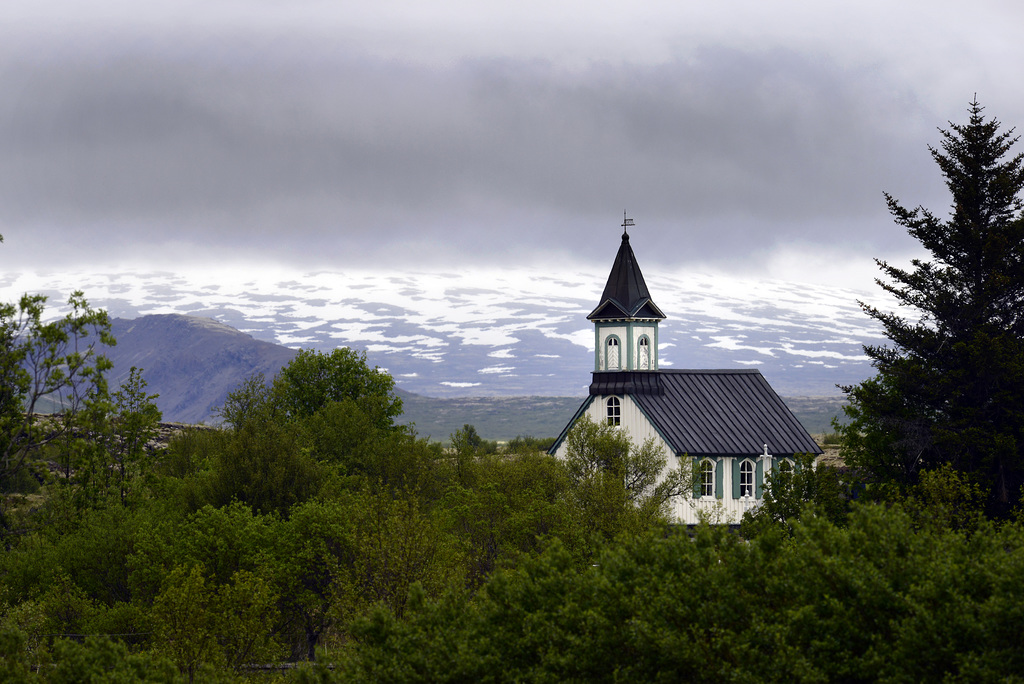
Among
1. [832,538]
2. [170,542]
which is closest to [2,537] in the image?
[170,542]

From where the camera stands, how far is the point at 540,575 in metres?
29.0

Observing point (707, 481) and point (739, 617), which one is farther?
point (707, 481)

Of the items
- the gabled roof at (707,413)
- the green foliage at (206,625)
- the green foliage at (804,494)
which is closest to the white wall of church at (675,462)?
the gabled roof at (707,413)

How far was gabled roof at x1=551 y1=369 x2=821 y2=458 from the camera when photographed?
68750 millimetres

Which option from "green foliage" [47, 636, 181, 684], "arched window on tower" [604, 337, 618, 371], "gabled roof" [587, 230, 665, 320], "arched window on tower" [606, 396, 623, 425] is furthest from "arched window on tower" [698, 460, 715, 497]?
"green foliage" [47, 636, 181, 684]

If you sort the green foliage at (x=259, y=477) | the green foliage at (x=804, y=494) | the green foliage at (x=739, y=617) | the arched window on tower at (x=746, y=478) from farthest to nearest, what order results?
the arched window on tower at (x=746, y=478)
the green foliage at (x=259, y=477)
the green foliage at (x=804, y=494)
the green foliage at (x=739, y=617)

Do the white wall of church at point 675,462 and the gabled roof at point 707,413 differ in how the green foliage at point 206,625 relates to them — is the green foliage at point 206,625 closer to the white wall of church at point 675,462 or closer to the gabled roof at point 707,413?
the white wall of church at point 675,462

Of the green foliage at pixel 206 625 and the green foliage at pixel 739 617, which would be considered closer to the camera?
the green foliage at pixel 739 617

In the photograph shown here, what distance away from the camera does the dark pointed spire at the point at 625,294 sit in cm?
7131

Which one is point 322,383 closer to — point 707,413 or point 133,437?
point 133,437

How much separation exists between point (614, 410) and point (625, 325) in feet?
19.2

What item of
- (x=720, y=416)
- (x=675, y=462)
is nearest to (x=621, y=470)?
(x=675, y=462)

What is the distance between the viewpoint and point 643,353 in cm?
7162

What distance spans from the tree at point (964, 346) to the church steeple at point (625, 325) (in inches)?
774
